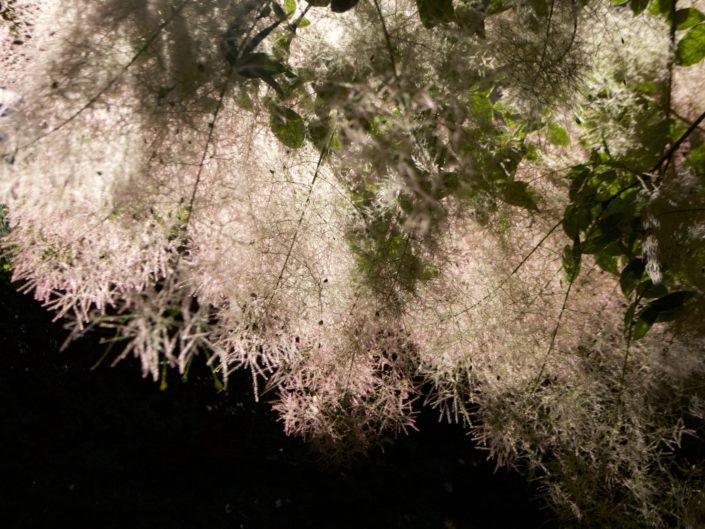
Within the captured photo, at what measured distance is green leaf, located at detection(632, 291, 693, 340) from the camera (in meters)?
0.77

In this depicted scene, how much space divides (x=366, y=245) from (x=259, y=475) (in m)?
1.32

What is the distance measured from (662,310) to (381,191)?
0.44 meters

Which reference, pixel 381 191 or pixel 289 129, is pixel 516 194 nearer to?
pixel 381 191

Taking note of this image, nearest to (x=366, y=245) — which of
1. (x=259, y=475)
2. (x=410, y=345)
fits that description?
(x=410, y=345)

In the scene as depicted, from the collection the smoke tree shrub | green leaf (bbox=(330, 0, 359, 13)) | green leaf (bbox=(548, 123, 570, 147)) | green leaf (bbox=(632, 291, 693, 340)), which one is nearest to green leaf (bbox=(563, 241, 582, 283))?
the smoke tree shrub

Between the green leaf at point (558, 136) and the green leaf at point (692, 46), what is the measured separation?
21 cm

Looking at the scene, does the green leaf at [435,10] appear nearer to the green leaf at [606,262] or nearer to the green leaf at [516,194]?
the green leaf at [516,194]

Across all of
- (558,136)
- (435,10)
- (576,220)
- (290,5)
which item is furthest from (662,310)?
(290,5)

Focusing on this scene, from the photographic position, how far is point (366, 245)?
105 cm

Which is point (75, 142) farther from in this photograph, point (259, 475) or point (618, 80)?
point (259, 475)

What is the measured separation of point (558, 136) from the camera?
1.00 metres

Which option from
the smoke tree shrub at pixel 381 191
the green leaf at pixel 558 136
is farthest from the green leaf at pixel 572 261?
the green leaf at pixel 558 136

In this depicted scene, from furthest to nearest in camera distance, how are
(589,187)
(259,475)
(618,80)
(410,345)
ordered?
(259,475) < (410,345) < (618,80) < (589,187)

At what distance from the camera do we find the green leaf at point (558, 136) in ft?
3.27
